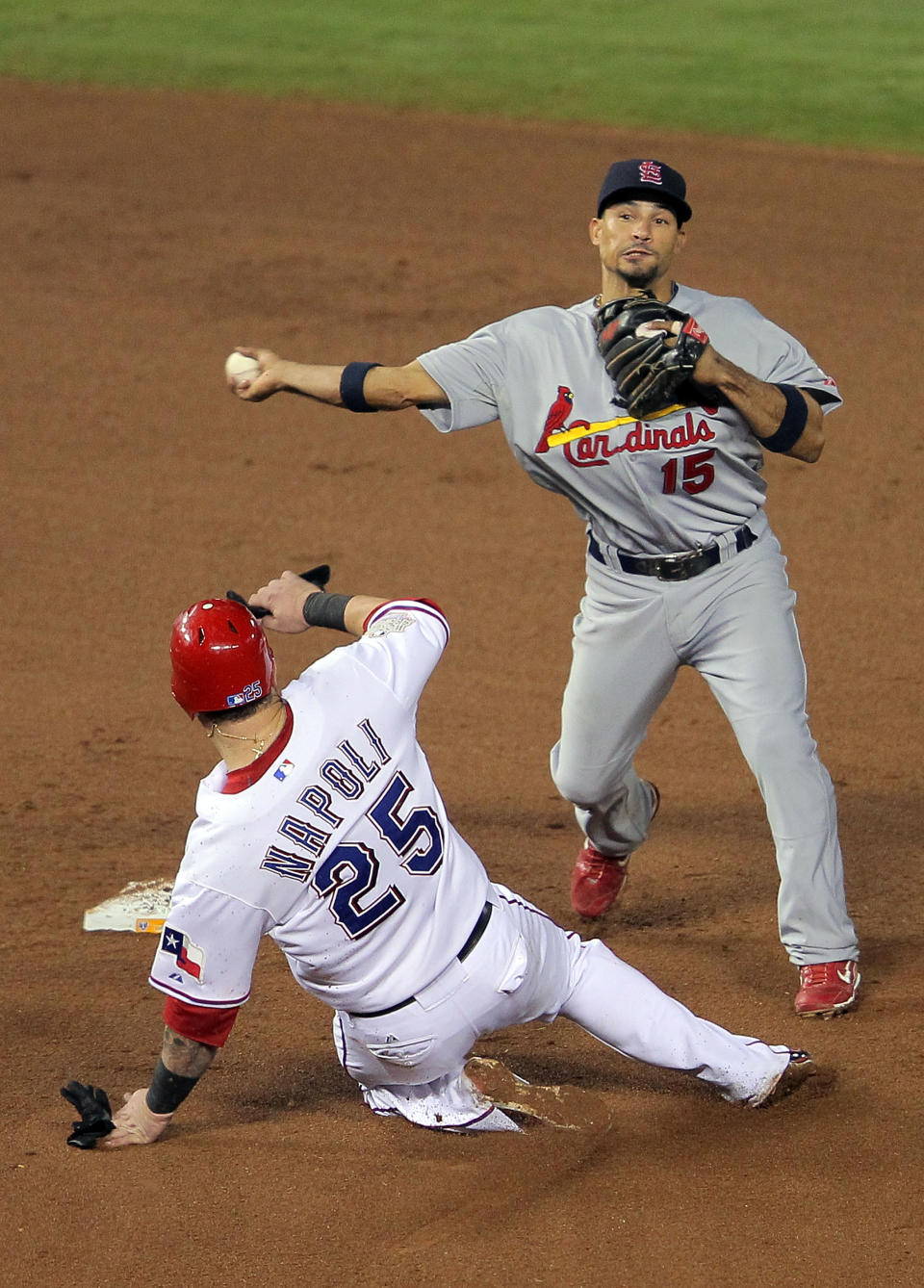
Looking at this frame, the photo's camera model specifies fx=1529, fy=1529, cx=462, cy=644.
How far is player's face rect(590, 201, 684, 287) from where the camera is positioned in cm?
411

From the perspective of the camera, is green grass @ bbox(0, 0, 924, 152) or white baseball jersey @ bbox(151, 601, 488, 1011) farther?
green grass @ bbox(0, 0, 924, 152)

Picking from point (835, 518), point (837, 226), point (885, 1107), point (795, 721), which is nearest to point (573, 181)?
point (837, 226)

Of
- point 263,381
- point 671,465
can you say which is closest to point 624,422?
point 671,465

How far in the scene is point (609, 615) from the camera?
4273 millimetres

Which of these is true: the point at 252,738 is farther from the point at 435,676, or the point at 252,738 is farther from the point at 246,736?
the point at 435,676

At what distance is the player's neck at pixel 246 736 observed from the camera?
3.16 m

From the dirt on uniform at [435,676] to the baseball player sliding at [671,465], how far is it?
54 centimetres

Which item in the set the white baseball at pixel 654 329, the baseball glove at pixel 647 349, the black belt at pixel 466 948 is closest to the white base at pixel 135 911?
the black belt at pixel 466 948

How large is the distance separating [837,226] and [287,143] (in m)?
4.26

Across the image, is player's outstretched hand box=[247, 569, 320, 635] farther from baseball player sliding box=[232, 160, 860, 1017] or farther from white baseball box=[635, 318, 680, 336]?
white baseball box=[635, 318, 680, 336]

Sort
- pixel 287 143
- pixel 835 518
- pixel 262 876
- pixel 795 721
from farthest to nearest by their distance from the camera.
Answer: pixel 287 143, pixel 835 518, pixel 795 721, pixel 262 876

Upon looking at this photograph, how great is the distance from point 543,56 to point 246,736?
11.3m

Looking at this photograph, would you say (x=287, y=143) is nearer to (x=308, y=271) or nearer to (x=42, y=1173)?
(x=308, y=271)

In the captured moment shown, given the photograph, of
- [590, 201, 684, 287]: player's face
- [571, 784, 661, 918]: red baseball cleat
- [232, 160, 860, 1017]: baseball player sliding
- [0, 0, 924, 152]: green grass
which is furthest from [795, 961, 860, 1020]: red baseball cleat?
[0, 0, 924, 152]: green grass
